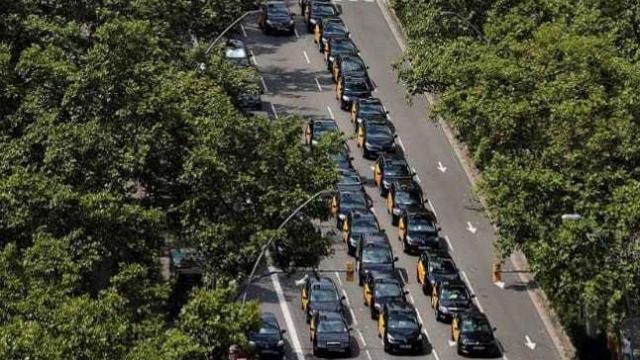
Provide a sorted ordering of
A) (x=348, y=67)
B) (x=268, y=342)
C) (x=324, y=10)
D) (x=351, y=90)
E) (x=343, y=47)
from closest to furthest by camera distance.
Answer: (x=268, y=342)
(x=351, y=90)
(x=348, y=67)
(x=343, y=47)
(x=324, y=10)

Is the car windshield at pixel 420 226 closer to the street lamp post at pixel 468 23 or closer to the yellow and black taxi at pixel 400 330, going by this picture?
the yellow and black taxi at pixel 400 330

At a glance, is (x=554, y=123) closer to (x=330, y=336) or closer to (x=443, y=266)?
(x=443, y=266)

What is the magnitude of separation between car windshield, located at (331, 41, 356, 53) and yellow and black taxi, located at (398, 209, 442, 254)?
→ 2096cm

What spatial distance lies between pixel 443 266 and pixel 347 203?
23.6ft

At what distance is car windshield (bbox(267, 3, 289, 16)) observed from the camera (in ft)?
357

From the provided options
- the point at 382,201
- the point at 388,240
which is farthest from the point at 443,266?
the point at 382,201

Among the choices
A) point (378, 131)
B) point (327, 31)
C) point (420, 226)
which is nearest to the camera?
point (420, 226)

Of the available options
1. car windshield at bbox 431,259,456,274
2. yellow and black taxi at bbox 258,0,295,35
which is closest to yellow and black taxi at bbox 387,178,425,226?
car windshield at bbox 431,259,456,274

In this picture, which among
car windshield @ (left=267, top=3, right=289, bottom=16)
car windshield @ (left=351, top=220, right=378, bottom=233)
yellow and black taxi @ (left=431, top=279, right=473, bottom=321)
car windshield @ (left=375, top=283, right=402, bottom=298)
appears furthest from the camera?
car windshield @ (left=267, top=3, right=289, bottom=16)

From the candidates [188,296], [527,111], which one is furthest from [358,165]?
[188,296]

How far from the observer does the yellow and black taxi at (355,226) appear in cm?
8288

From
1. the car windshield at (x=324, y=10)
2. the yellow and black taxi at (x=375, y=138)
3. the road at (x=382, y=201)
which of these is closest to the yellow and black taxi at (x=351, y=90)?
the road at (x=382, y=201)

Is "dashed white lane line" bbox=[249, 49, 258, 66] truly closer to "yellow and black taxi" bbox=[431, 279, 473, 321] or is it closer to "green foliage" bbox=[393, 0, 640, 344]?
"green foliage" bbox=[393, 0, 640, 344]

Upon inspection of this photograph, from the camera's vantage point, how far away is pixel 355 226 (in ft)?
274
